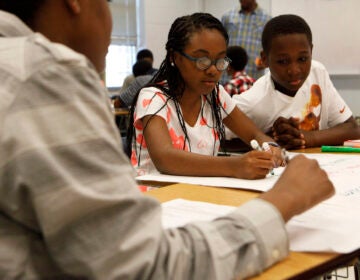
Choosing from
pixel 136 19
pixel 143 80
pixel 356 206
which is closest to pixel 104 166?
pixel 356 206

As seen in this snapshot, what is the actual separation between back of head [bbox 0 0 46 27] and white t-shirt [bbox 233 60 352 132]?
1.53 meters

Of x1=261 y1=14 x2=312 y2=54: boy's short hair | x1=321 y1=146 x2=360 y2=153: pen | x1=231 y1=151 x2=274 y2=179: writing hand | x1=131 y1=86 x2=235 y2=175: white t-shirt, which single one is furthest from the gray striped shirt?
x1=261 y1=14 x2=312 y2=54: boy's short hair

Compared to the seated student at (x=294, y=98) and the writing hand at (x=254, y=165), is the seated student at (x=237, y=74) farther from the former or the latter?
the writing hand at (x=254, y=165)

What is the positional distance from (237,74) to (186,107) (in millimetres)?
2098

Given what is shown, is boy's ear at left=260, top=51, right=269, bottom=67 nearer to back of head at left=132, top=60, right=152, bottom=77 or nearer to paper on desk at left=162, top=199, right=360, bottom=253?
paper on desk at left=162, top=199, right=360, bottom=253

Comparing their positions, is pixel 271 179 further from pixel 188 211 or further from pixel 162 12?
pixel 162 12

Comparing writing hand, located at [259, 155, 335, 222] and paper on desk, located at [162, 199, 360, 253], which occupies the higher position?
writing hand, located at [259, 155, 335, 222]

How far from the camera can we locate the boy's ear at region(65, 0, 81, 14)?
621 mm

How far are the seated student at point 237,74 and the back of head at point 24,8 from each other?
2836 millimetres

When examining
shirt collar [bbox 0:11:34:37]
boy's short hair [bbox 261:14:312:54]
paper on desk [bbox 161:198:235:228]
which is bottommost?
Result: paper on desk [bbox 161:198:235:228]

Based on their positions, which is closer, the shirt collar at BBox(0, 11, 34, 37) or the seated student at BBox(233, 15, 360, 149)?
the shirt collar at BBox(0, 11, 34, 37)

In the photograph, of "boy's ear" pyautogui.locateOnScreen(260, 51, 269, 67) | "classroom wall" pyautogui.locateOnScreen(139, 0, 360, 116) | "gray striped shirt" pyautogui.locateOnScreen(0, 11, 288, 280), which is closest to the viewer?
"gray striped shirt" pyautogui.locateOnScreen(0, 11, 288, 280)

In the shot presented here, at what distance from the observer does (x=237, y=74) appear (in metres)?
3.72

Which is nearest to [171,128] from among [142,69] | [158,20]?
[142,69]
